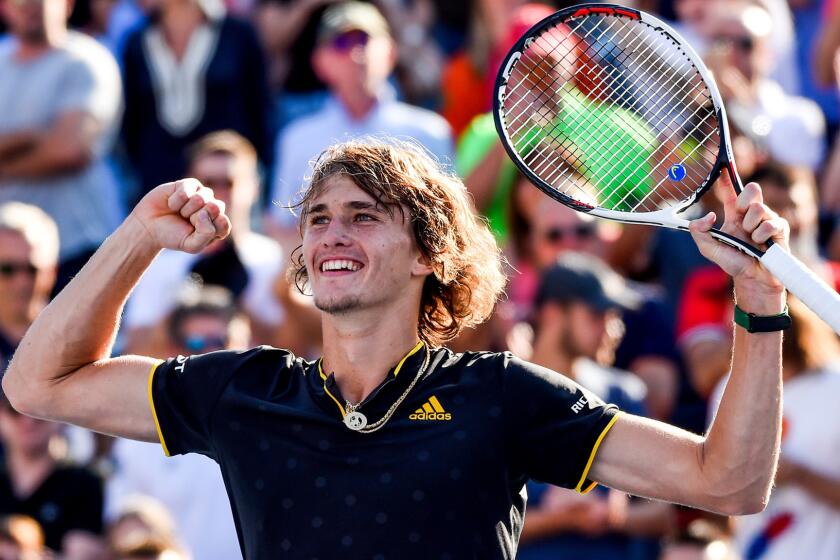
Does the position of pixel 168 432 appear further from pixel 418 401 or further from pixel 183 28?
pixel 183 28

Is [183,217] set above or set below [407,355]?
above

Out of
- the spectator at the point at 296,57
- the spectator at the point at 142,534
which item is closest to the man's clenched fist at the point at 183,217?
the spectator at the point at 142,534

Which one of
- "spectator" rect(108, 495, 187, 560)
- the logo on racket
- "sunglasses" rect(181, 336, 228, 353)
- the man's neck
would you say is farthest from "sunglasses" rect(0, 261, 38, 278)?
the logo on racket

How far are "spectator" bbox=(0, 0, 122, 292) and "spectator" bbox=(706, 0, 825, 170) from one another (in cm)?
342

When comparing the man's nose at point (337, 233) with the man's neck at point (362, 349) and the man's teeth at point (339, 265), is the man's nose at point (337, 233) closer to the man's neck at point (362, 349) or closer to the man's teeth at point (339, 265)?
the man's teeth at point (339, 265)

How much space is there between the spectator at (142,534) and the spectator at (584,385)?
151cm

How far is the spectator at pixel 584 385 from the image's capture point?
6.96 metres

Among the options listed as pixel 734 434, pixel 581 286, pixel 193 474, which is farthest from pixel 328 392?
pixel 581 286

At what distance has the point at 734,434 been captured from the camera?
388 cm

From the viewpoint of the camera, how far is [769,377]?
3.89m

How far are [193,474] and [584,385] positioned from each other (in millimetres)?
1784

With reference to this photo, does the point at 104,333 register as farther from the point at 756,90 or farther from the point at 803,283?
the point at 756,90

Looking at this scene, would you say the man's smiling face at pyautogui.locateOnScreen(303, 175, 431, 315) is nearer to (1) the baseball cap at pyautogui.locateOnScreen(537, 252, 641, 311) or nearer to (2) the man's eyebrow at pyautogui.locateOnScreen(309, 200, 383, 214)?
(2) the man's eyebrow at pyautogui.locateOnScreen(309, 200, 383, 214)

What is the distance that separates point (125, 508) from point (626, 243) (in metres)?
3.19
